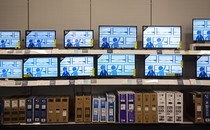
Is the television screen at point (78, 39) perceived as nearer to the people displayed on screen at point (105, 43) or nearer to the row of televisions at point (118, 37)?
the row of televisions at point (118, 37)

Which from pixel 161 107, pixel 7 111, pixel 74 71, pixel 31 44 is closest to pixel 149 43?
pixel 161 107

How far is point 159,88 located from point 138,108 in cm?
80

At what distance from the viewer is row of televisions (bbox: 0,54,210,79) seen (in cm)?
296

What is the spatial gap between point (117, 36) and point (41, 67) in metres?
1.15

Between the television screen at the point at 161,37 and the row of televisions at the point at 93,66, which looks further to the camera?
the television screen at the point at 161,37

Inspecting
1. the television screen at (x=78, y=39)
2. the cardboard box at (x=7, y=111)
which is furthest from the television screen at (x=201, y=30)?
the cardboard box at (x=7, y=111)

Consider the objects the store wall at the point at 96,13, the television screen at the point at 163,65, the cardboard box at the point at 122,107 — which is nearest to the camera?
the cardboard box at the point at 122,107

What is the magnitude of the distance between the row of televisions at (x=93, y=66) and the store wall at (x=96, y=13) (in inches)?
19.2

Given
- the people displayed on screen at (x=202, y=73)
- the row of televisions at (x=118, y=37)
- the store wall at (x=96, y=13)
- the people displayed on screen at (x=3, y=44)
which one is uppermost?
the store wall at (x=96, y=13)

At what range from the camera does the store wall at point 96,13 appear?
11.2 feet

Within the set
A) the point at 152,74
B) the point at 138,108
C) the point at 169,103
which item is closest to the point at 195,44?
the point at 152,74

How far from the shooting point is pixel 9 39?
308cm

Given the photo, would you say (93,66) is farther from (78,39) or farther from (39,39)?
(39,39)

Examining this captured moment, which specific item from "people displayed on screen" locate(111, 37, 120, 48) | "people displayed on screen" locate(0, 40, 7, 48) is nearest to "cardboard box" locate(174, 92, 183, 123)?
"people displayed on screen" locate(111, 37, 120, 48)
